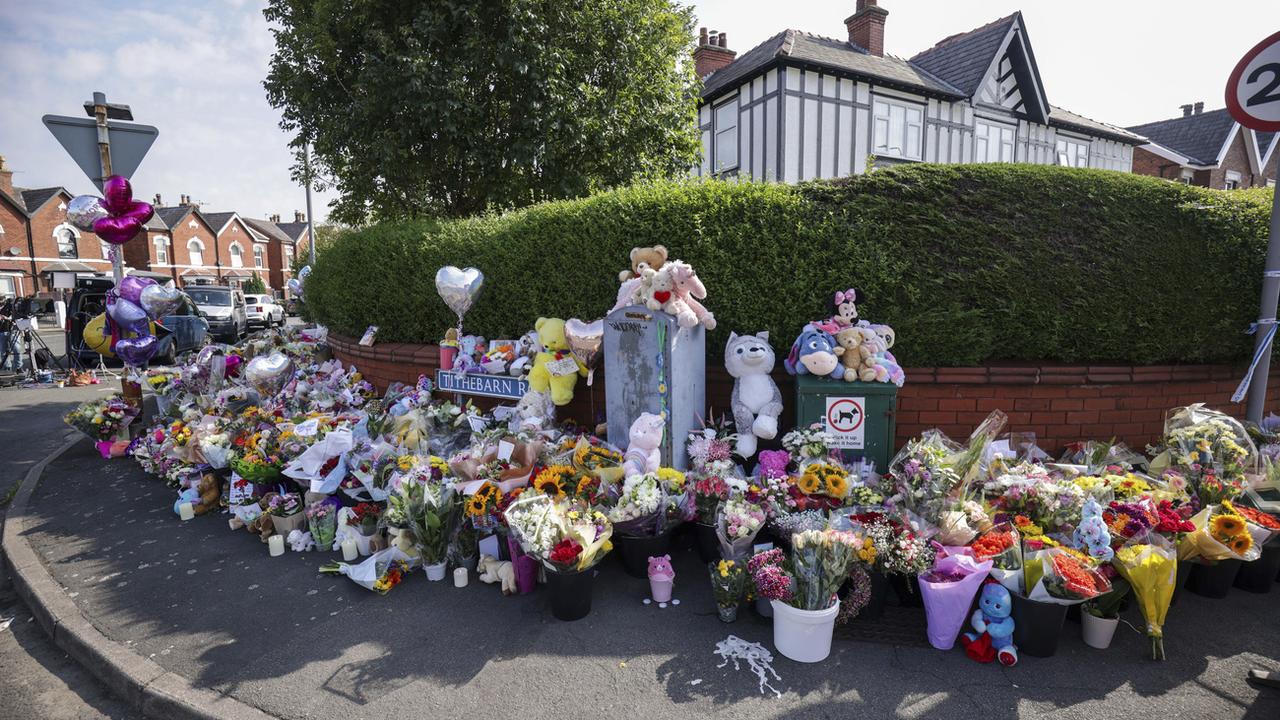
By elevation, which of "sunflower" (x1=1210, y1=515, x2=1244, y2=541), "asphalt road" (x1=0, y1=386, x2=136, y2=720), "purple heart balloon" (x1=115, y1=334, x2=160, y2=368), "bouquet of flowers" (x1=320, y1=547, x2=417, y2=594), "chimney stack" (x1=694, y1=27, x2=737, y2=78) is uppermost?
"chimney stack" (x1=694, y1=27, x2=737, y2=78)

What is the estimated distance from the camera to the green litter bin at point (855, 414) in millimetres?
4121

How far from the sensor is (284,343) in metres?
8.38

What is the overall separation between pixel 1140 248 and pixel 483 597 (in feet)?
16.4

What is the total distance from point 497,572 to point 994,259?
3.94m

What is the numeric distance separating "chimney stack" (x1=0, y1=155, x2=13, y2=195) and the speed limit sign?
145ft

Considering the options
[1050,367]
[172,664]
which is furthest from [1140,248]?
[172,664]

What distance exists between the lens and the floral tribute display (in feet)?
9.67

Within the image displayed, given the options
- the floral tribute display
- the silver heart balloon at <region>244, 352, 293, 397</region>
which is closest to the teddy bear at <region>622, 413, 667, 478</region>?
the floral tribute display

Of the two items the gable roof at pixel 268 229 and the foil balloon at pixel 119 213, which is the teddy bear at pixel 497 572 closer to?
the foil balloon at pixel 119 213

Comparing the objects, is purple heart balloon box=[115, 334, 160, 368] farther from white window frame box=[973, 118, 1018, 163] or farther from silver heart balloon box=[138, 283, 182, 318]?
white window frame box=[973, 118, 1018, 163]

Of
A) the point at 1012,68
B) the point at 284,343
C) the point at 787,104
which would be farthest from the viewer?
the point at 1012,68

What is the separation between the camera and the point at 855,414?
4.14m

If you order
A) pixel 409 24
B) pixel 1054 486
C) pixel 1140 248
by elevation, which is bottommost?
pixel 1054 486

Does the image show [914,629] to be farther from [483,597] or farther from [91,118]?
[91,118]
